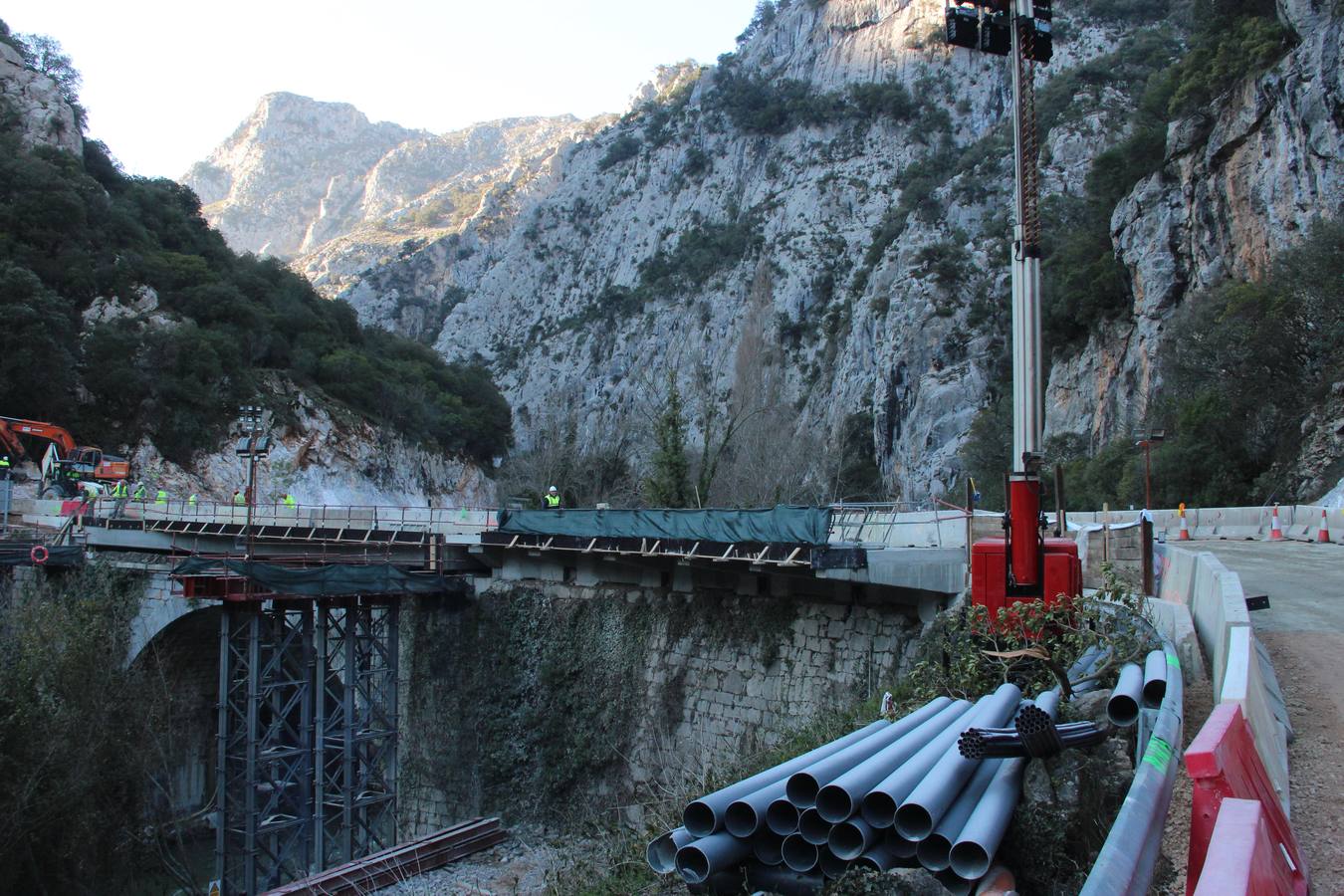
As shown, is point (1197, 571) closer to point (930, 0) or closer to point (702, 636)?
point (702, 636)

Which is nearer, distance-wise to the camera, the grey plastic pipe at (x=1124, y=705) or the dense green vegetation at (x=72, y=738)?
the grey plastic pipe at (x=1124, y=705)

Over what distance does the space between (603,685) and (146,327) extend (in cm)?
3600

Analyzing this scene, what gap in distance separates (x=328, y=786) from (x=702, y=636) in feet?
28.5

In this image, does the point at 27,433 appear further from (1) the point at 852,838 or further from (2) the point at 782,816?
(1) the point at 852,838

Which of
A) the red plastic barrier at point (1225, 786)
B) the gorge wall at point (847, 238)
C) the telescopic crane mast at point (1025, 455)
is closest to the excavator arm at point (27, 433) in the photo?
the gorge wall at point (847, 238)

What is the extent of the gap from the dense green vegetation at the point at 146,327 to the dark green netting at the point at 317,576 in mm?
26587

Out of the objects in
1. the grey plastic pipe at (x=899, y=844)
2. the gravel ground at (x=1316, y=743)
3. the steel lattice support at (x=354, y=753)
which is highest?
the gravel ground at (x=1316, y=743)

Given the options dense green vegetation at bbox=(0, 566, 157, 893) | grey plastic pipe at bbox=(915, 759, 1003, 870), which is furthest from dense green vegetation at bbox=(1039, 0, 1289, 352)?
dense green vegetation at bbox=(0, 566, 157, 893)

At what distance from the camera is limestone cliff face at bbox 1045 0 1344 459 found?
26.5 meters

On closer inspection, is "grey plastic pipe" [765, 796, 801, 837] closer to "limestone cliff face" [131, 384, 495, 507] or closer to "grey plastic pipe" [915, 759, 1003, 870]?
"grey plastic pipe" [915, 759, 1003, 870]

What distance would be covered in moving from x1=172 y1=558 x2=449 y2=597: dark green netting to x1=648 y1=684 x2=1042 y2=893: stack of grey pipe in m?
13.1

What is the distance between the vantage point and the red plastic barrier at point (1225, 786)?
137 inches

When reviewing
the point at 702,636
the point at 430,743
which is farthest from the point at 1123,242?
the point at 430,743

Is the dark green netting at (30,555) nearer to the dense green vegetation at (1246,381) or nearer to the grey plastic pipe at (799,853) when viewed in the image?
the grey plastic pipe at (799,853)
